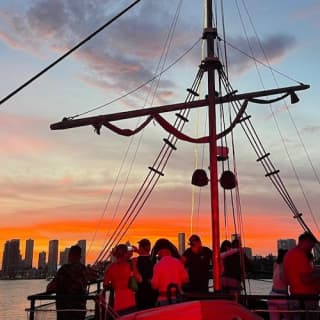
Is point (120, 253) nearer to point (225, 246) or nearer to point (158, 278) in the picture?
point (158, 278)

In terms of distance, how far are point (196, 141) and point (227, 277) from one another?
12.8 ft

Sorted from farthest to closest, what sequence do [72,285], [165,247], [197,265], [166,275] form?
[197,265], [165,247], [72,285], [166,275]

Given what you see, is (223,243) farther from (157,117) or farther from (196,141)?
(157,117)

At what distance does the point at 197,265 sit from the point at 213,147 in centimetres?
265

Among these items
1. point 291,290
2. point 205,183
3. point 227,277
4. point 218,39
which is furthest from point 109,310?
point 218,39

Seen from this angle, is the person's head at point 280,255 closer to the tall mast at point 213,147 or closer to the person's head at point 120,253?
the tall mast at point 213,147

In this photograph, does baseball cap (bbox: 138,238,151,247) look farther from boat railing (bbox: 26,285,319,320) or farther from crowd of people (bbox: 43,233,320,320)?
boat railing (bbox: 26,285,319,320)

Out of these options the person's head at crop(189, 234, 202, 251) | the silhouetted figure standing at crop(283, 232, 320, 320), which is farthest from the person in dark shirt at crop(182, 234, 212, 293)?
the silhouetted figure standing at crop(283, 232, 320, 320)

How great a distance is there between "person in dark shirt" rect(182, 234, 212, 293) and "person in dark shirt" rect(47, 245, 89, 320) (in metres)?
2.35

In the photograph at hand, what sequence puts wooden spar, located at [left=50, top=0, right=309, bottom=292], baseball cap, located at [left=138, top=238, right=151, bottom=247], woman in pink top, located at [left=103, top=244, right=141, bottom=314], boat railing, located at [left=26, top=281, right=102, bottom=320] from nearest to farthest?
boat railing, located at [left=26, top=281, right=102, bottom=320] < woman in pink top, located at [left=103, top=244, right=141, bottom=314] < baseball cap, located at [left=138, top=238, right=151, bottom=247] < wooden spar, located at [left=50, top=0, right=309, bottom=292]

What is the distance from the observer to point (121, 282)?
8117mm

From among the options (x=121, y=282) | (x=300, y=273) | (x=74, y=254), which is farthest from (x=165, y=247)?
(x=300, y=273)

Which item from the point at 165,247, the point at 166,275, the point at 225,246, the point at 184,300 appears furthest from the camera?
the point at 225,246

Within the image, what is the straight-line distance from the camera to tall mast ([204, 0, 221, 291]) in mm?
9887
